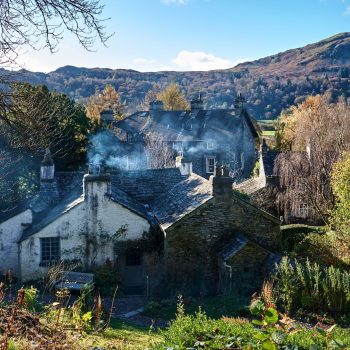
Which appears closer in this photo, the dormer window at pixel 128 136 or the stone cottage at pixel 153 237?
the stone cottage at pixel 153 237

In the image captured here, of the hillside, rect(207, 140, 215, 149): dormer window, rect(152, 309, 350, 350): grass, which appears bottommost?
rect(152, 309, 350, 350): grass

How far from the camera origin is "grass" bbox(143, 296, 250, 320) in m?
15.5

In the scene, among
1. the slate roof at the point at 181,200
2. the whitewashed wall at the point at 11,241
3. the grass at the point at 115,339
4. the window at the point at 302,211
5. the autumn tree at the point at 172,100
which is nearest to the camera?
the grass at the point at 115,339

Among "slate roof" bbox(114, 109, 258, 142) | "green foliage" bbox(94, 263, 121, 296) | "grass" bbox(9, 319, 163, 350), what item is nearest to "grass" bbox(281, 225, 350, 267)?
"green foliage" bbox(94, 263, 121, 296)

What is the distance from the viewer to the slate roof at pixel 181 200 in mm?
19734

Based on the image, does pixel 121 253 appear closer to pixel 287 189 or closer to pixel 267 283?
pixel 267 283

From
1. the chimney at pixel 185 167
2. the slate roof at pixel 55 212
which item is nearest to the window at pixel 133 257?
the slate roof at pixel 55 212

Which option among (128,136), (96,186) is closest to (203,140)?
(128,136)

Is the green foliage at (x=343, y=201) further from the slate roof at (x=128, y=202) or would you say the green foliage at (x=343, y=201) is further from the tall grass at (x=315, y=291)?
the slate roof at (x=128, y=202)

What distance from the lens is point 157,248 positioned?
2034cm

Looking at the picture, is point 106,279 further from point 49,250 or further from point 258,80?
point 258,80

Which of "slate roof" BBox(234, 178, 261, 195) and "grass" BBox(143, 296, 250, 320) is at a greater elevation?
"slate roof" BBox(234, 178, 261, 195)

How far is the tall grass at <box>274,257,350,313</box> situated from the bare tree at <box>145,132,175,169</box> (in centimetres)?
2455

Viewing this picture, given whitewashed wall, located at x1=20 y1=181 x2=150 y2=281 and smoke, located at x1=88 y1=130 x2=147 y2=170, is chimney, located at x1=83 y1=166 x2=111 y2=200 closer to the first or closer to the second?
whitewashed wall, located at x1=20 y1=181 x2=150 y2=281
